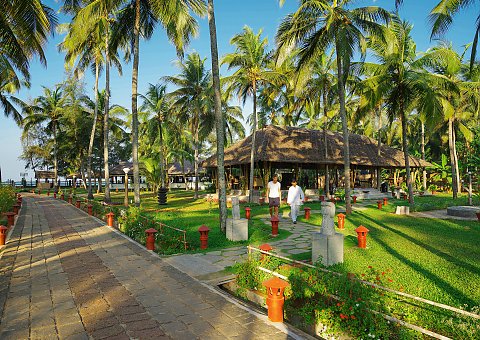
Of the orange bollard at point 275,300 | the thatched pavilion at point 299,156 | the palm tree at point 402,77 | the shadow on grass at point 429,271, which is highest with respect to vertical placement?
the palm tree at point 402,77

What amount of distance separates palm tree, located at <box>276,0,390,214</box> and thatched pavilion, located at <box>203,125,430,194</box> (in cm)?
856

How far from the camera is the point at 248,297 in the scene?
502cm

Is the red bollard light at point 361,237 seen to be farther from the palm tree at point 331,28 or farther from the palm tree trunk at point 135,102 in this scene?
the palm tree trunk at point 135,102

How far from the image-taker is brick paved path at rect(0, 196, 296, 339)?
3.81 m

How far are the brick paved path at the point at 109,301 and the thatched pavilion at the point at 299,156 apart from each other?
14.9 meters

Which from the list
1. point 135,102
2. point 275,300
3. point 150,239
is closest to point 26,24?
point 135,102

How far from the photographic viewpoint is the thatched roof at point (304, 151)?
21.8 meters

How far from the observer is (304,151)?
75.6 ft

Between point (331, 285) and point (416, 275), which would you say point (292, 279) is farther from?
point (416, 275)

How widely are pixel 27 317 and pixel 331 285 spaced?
399cm

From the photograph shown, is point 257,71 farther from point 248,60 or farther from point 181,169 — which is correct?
point 181,169

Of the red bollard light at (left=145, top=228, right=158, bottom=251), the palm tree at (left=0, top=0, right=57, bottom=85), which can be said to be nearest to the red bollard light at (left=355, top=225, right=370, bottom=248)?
the red bollard light at (left=145, top=228, right=158, bottom=251)

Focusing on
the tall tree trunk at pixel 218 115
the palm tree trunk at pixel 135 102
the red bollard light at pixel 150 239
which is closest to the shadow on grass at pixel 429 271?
the tall tree trunk at pixel 218 115

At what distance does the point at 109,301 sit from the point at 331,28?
12652 mm
